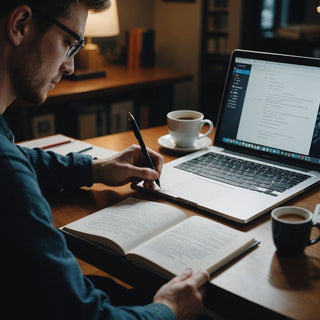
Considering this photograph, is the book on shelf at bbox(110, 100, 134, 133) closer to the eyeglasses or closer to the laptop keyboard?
the laptop keyboard

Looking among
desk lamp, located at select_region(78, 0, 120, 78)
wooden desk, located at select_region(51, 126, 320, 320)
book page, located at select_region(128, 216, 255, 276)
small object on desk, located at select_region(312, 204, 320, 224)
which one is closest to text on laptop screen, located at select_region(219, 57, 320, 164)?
small object on desk, located at select_region(312, 204, 320, 224)

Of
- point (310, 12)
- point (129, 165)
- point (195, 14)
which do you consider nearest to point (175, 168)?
point (129, 165)

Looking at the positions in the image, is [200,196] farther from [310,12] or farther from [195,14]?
[310,12]

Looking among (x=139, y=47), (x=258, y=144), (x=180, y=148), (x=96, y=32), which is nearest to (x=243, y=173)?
(x=258, y=144)

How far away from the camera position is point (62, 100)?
2486 millimetres

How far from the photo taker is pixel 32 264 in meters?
0.65

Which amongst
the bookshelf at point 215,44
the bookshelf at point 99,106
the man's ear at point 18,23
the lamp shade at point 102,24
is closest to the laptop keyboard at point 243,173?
the man's ear at point 18,23

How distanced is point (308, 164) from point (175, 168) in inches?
13.8

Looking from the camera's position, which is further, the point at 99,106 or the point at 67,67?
the point at 99,106

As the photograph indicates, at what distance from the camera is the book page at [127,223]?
89 centimetres

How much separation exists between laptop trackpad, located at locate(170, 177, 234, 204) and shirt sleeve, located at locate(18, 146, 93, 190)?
0.23 m

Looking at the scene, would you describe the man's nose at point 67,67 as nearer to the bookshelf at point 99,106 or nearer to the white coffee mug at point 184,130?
the white coffee mug at point 184,130

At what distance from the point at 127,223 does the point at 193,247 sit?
6.2 inches

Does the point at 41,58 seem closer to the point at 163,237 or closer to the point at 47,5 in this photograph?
the point at 47,5
